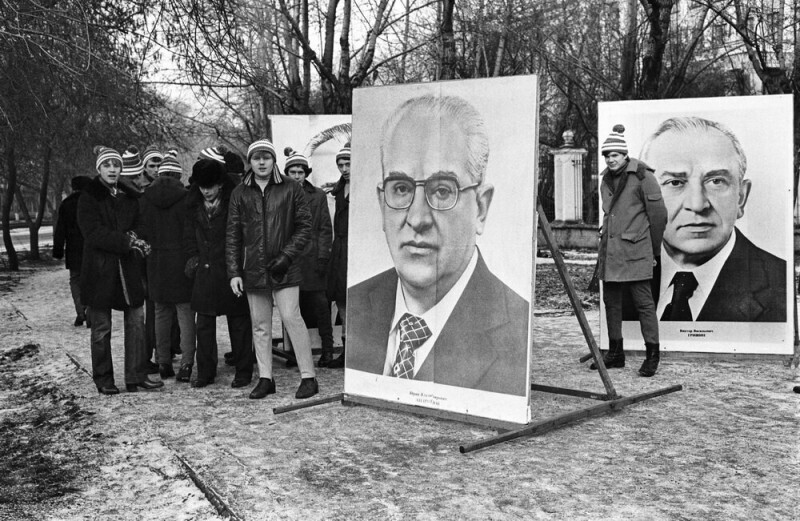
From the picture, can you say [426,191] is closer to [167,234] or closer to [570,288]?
[570,288]

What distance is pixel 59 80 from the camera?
9.77 meters

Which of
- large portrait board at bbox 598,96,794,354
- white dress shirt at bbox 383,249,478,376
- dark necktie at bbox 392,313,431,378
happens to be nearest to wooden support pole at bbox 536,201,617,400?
white dress shirt at bbox 383,249,478,376

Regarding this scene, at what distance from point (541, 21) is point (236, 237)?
43.2 ft

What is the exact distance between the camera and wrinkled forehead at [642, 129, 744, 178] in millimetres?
7957

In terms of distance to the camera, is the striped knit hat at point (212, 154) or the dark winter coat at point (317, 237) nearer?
the striped knit hat at point (212, 154)

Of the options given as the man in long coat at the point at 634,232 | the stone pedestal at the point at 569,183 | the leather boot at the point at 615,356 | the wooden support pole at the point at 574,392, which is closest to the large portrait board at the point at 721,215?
the leather boot at the point at 615,356

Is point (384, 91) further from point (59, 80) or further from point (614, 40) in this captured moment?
point (614, 40)

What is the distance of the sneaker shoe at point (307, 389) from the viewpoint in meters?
6.64

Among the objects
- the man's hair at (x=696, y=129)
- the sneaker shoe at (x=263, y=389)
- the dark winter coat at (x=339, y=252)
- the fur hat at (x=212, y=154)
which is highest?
the man's hair at (x=696, y=129)

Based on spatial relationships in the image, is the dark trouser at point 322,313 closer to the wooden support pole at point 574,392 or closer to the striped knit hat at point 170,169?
the striped knit hat at point 170,169

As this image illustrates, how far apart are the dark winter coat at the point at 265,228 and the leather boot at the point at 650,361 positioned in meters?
2.94

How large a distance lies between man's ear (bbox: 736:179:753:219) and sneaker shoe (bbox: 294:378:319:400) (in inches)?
162

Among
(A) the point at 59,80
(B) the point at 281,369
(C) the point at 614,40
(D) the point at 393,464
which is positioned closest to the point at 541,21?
(C) the point at 614,40

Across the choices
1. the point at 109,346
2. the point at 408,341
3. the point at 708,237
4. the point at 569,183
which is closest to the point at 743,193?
the point at 708,237
